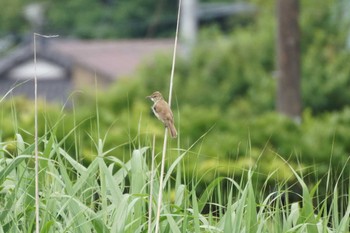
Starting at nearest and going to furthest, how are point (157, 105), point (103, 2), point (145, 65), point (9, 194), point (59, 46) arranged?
1. point (9, 194)
2. point (157, 105)
3. point (145, 65)
4. point (59, 46)
5. point (103, 2)

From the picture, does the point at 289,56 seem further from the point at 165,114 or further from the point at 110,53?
the point at 110,53

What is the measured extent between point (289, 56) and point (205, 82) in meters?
8.85

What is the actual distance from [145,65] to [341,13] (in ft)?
12.5

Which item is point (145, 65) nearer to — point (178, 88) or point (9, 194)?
point (178, 88)

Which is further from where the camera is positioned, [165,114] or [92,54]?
[92,54]

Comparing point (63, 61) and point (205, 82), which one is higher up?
point (205, 82)

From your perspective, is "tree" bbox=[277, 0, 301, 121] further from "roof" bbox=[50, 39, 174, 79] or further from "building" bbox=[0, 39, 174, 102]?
"building" bbox=[0, 39, 174, 102]

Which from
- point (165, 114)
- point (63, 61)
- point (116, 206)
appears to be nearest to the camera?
point (116, 206)

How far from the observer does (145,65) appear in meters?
26.8

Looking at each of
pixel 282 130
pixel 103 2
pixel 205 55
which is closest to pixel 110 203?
pixel 282 130

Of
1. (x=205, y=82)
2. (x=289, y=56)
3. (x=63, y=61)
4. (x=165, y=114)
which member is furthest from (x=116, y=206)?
(x=63, y=61)

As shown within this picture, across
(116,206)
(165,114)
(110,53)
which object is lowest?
(110,53)

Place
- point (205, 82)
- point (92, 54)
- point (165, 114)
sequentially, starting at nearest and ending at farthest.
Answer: point (165, 114) → point (205, 82) → point (92, 54)

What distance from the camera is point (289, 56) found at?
669 inches
